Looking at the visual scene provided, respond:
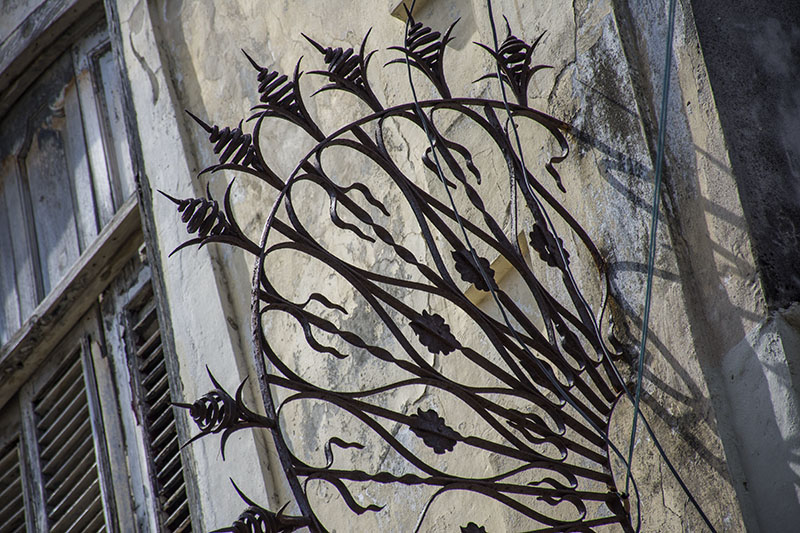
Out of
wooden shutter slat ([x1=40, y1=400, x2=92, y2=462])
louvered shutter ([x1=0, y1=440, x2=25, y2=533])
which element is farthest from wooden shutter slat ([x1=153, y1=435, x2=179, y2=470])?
louvered shutter ([x1=0, y1=440, x2=25, y2=533])

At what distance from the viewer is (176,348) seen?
423 cm

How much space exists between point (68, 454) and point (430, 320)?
8.04 feet

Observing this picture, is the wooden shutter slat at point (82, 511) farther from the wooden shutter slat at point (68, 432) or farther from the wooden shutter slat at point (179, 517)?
the wooden shutter slat at point (179, 517)

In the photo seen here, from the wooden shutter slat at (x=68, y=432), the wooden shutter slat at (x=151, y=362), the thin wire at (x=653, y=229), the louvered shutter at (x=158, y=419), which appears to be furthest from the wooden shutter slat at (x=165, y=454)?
the thin wire at (x=653, y=229)

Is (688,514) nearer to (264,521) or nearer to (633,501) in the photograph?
(633,501)

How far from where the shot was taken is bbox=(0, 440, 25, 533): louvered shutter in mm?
4688

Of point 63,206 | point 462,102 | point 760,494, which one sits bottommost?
point 760,494

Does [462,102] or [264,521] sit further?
[462,102]

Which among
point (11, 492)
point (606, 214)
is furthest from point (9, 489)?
point (606, 214)

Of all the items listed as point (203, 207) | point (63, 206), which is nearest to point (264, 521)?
point (203, 207)

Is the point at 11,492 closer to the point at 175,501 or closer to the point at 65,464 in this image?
the point at 65,464

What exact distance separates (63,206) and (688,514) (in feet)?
10.9

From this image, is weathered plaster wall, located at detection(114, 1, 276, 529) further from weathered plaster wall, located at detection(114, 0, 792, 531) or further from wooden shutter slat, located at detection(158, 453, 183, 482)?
wooden shutter slat, located at detection(158, 453, 183, 482)

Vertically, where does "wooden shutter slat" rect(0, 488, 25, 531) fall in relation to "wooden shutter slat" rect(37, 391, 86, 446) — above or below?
below
